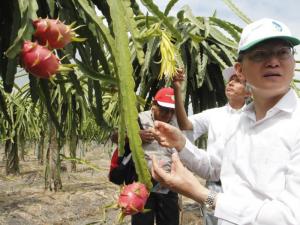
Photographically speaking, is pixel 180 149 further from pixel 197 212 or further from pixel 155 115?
pixel 197 212

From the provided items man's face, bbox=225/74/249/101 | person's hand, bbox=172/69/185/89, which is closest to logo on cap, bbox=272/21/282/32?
person's hand, bbox=172/69/185/89

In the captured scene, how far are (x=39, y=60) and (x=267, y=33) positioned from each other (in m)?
0.52

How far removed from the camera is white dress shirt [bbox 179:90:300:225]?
0.85 metres

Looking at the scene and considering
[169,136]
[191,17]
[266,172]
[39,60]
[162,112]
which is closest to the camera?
[39,60]

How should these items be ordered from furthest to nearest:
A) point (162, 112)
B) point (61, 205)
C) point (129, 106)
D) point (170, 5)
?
point (61, 205)
point (162, 112)
point (170, 5)
point (129, 106)

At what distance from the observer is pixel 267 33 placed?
0.94 meters

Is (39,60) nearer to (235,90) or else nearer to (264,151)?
(264,151)

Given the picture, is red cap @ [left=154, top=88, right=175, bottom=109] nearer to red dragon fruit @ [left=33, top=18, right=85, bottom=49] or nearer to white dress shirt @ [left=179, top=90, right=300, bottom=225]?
white dress shirt @ [left=179, top=90, right=300, bottom=225]

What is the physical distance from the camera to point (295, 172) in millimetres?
855

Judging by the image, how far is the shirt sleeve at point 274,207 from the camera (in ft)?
2.74

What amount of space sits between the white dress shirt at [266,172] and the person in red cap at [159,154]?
909 millimetres

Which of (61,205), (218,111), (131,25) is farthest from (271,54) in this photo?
(61,205)

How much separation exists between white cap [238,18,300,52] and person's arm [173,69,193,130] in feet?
2.47

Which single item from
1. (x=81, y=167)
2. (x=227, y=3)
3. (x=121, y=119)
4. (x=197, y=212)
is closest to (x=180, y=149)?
(x=121, y=119)
